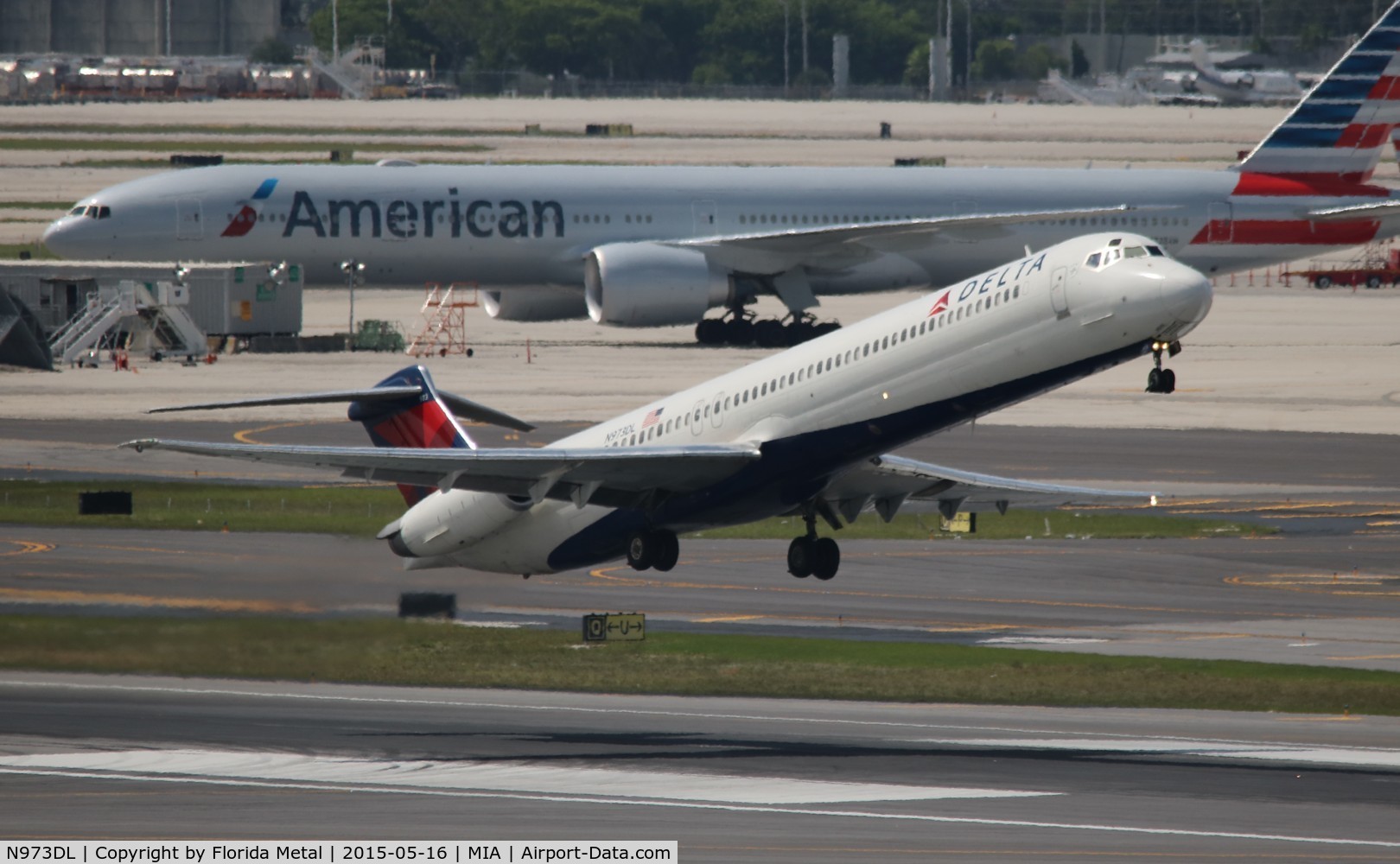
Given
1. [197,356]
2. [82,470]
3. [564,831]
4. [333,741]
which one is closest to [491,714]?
[333,741]

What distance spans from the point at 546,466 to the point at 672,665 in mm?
9647

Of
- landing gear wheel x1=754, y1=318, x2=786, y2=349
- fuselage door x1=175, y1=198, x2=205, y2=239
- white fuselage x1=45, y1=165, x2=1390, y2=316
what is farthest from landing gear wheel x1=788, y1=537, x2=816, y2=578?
fuselage door x1=175, y1=198, x2=205, y2=239

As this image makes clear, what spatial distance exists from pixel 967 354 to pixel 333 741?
52.4 ft

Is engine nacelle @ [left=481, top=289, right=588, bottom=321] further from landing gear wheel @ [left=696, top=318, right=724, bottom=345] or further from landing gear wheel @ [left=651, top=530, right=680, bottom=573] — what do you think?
landing gear wheel @ [left=651, top=530, right=680, bottom=573]

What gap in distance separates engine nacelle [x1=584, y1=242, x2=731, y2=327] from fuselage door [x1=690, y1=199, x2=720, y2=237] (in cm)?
295

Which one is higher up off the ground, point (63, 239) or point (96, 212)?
point (96, 212)

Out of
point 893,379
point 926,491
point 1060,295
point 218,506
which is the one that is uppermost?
point 1060,295

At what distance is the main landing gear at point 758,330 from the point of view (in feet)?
350

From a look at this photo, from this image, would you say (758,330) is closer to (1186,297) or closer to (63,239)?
(63,239)

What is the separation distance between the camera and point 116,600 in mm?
58344

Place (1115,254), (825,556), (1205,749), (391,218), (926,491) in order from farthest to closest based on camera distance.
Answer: (391,218), (926,491), (825,556), (1205,749), (1115,254)

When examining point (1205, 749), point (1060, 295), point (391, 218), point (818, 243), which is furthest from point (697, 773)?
point (391, 218)

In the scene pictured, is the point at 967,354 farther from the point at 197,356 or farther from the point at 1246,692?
the point at 197,356

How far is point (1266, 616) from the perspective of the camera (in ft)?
200
